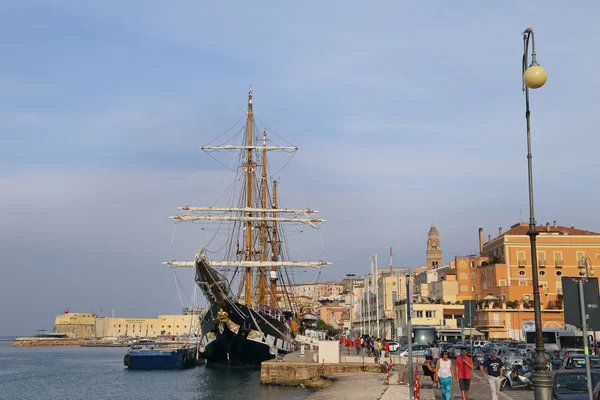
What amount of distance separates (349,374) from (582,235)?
49398mm

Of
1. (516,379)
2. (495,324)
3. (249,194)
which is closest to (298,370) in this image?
(516,379)

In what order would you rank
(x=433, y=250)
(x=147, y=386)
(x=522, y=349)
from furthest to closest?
(x=433, y=250) < (x=147, y=386) < (x=522, y=349)

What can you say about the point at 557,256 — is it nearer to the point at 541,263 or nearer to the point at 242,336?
the point at 541,263

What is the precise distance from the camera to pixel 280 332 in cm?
5475

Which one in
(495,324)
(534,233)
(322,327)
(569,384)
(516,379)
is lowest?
(322,327)

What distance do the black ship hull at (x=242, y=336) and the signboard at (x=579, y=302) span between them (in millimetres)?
41362

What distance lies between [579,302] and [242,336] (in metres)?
43.6

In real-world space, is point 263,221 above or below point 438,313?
above

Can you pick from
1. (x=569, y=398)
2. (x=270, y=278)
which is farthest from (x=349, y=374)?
(x=270, y=278)

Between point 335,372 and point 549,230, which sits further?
point 549,230

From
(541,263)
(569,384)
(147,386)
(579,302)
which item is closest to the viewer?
(579,302)

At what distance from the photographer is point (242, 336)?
168 ft

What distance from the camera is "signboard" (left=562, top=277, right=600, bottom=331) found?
9383 mm

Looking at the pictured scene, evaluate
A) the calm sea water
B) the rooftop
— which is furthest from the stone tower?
the calm sea water
